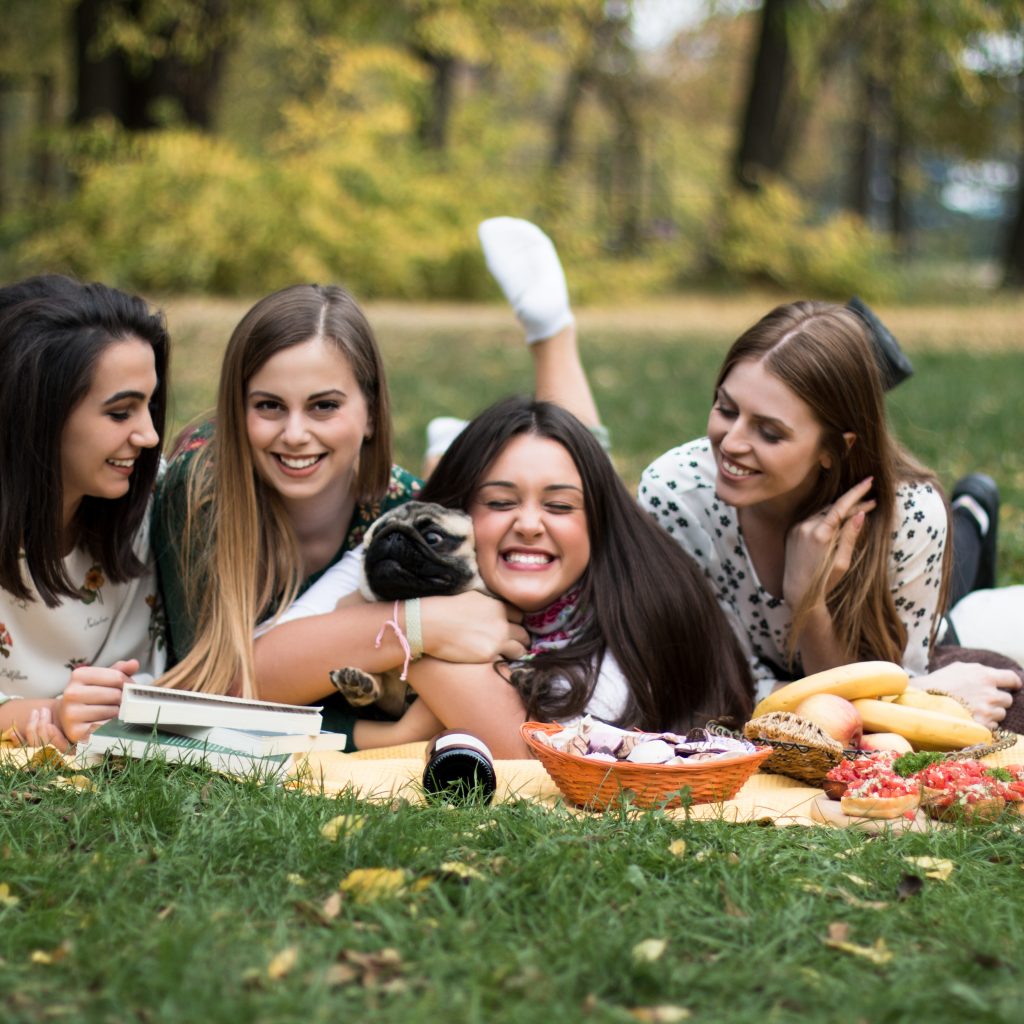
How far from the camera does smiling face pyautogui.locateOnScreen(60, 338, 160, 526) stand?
12.6 ft

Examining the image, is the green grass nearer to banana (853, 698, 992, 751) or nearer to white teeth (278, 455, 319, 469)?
banana (853, 698, 992, 751)

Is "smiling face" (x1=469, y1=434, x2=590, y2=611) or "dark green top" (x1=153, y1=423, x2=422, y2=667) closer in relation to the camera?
"smiling face" (x1=469, y1=434, x2=590, y2=611)

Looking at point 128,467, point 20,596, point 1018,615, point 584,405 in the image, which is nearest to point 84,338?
point 128,467

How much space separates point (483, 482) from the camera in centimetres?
405

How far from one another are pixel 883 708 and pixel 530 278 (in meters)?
2.51

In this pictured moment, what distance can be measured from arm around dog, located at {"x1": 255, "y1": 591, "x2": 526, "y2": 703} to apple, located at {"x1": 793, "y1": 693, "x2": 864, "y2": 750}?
83 cm

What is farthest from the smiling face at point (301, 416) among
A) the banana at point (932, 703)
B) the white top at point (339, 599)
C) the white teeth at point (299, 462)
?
the banana at point (932, 703)

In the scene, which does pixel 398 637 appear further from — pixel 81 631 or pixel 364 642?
pixel 81 631

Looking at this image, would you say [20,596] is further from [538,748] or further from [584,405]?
[584,405]

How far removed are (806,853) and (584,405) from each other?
2812 mm

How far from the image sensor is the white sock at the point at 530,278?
218 inches

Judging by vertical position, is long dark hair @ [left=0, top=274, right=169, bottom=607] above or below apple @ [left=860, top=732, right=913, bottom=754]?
above

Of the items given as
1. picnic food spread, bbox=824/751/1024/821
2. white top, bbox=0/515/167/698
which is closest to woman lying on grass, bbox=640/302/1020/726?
picnic food spread, bbox=824/751/1024/821

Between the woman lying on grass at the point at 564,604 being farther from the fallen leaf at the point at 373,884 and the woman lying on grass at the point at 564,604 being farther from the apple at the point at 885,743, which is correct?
the fallen leaf at the point at 373,884
